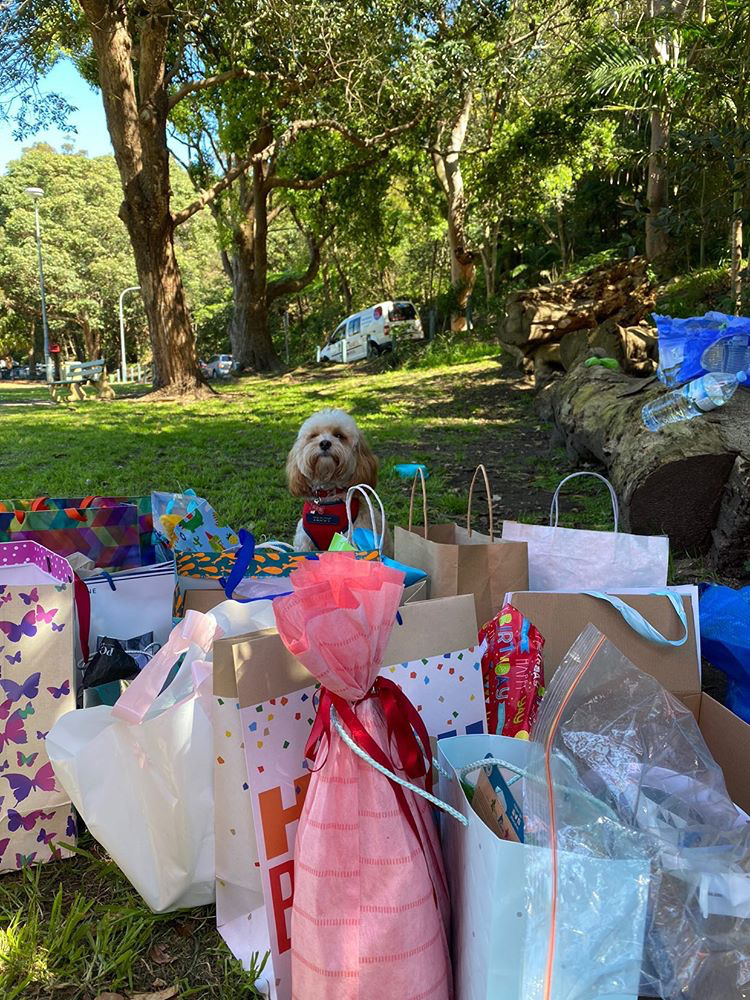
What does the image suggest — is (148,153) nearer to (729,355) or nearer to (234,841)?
(729,355)

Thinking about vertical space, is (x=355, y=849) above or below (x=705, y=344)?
below

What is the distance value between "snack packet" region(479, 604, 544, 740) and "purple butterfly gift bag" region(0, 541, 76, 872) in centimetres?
107

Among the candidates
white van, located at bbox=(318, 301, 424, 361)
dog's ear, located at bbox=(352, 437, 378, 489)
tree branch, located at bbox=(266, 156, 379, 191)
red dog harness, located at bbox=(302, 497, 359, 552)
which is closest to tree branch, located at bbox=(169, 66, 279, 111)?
tree branch, located at bbox=(266, 156, 379, 191)

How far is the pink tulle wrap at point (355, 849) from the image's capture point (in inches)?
45.5

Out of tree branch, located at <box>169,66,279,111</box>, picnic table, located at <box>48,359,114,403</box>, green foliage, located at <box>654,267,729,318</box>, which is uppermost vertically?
tree branch, located at <box>169,66,279,111</box>

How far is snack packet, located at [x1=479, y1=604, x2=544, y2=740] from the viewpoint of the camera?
1.71 m

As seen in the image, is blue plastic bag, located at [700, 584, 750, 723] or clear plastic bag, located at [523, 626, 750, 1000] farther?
blue plastic bag, located at [700, 584, 750, 723]

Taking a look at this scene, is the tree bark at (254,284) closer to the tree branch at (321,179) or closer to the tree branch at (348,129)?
the tree branch at (321,179)

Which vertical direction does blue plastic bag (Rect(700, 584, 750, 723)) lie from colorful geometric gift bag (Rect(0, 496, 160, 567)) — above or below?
below

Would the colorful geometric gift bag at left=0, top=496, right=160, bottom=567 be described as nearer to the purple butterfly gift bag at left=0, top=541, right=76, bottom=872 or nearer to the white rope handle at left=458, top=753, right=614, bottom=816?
the purple butterfly gift bag at left=0, top=541, right=76, bottom=872

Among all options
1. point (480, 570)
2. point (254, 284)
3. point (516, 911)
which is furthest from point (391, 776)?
point (254, 284)

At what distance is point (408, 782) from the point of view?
3.99 feet

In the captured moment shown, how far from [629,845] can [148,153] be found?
39.3 feet

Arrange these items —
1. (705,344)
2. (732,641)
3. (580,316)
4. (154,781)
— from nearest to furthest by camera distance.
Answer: (154,781) < (732,641) < (705,344) < (580,316)
